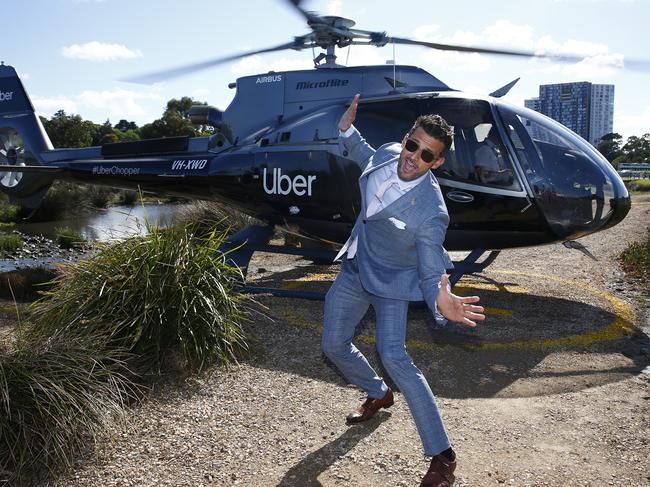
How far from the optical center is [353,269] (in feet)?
11.8

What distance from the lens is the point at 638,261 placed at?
30.8ft

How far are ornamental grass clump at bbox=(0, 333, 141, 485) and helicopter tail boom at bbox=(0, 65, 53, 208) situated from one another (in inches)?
274

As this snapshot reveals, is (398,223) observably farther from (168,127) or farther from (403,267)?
(168,127)

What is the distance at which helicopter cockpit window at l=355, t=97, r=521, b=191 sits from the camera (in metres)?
6.25

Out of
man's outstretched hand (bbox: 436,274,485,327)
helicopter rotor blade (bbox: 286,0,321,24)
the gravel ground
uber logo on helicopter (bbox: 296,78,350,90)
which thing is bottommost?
the gravel ground

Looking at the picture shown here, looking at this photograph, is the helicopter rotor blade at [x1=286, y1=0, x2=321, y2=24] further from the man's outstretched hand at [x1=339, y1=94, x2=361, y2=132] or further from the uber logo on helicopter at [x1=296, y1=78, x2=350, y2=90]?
the man's outstretched hand at [x1=339, y1=94, x2=361, y2=132]

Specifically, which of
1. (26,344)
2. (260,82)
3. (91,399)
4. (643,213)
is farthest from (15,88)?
(643,213)

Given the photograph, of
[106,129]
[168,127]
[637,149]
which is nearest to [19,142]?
[168,127]

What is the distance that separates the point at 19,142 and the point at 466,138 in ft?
27.5

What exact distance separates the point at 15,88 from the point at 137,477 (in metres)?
10.1

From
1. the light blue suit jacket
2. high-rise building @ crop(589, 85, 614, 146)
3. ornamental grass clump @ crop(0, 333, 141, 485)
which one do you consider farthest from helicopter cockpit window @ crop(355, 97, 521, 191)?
high-rise building @ crop(589, 85, 614, 146)

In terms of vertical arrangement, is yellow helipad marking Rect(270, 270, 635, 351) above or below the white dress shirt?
below

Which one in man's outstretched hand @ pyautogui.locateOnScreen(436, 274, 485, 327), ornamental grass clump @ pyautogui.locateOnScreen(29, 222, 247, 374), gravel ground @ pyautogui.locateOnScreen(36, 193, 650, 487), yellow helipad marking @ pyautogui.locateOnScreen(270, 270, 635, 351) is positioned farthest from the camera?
yellow helipad marking @ pyautogui.locateOnScreen(270, 270, 635, 351)

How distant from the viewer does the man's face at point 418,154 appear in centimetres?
320
